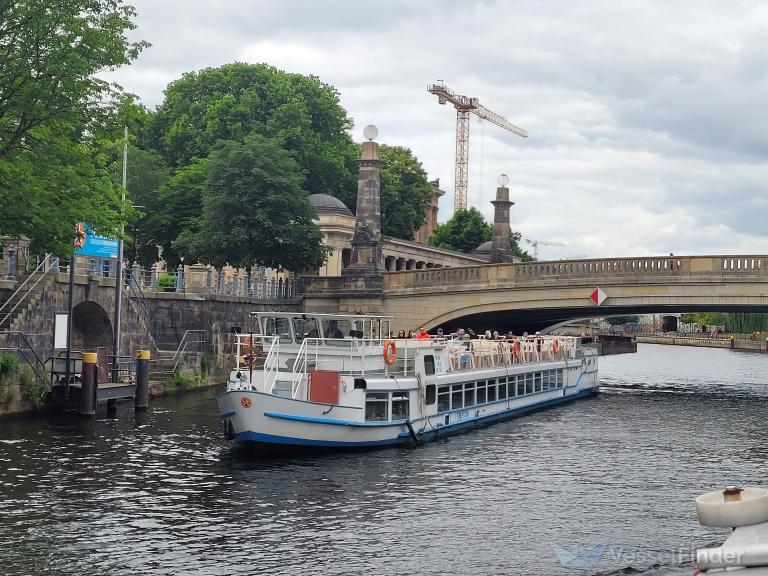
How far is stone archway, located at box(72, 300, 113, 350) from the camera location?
4419cm

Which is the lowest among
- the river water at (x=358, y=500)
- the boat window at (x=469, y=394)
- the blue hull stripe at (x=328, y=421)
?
the river water at (x=358, y=500)

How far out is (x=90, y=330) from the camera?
44.7 m

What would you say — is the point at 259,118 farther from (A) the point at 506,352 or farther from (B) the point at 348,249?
(A) the point at 506,352

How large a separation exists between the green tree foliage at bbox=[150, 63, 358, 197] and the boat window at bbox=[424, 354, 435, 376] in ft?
128

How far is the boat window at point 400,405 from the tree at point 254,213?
90.9 ft

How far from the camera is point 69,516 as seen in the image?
20.9 metres

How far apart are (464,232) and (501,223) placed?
1643 inches

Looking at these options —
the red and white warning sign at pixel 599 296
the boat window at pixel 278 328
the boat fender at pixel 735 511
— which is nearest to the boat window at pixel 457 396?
the boat window at pixel 278 328

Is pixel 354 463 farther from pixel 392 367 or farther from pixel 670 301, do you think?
pixel 670 301

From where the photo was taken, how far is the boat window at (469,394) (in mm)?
38000

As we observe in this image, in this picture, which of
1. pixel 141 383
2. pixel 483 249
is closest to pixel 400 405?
pixel 141 383

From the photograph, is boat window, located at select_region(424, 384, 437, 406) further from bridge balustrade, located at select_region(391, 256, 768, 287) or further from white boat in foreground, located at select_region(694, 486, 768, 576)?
white boat in foreground, located at select_region(694, 486, 768, 576)

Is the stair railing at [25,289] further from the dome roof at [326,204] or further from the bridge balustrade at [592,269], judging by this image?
the dome roof at [326,204]

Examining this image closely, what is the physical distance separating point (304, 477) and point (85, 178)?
41.2 feet
